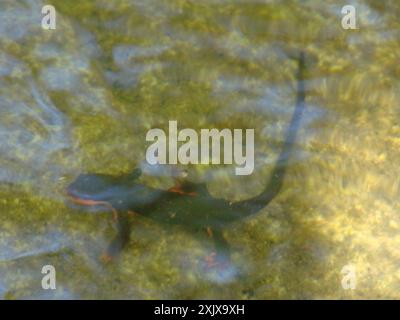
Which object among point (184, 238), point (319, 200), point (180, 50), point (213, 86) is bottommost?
point (184, 238)

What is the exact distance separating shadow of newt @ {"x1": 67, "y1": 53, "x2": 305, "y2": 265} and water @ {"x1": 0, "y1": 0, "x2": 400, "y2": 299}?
75mm

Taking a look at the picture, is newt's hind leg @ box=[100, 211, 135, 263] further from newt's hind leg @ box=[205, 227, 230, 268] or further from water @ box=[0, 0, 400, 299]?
newt's hind leg @ box=[205, 227, 230, 268]

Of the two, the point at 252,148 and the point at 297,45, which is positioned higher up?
the point at 297,45

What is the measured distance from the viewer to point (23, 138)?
16.0 ft

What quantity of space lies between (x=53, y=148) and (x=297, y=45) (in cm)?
257

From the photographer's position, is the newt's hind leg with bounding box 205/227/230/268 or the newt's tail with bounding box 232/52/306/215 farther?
the newt's tail with bounding box 232/52/306/215

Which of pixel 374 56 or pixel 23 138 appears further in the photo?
pixel 374 56

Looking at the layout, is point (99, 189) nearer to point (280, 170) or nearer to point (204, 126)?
point (204, 126)

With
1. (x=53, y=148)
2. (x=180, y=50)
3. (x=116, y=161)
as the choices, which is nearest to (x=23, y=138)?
(x=53, y=148)

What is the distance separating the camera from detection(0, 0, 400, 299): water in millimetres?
4617

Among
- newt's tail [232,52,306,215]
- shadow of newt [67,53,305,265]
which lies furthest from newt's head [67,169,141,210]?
newt's tail [232,52,306,215]

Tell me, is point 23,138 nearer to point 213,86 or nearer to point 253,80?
point 213,86

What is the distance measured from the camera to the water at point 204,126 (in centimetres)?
462

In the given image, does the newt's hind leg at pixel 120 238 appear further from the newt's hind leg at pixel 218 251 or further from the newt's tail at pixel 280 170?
the newt's tail at pixel 280 170
